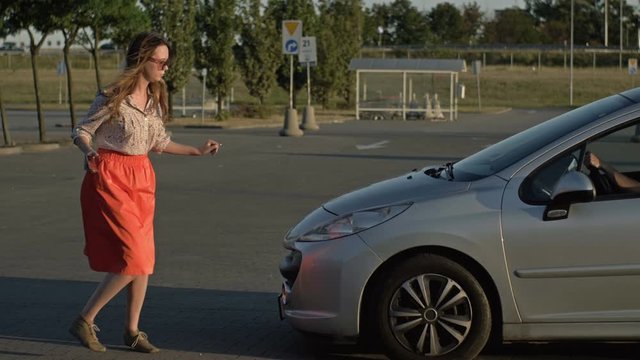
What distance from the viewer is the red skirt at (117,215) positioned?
264 inches

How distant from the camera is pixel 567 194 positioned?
6.40 meters

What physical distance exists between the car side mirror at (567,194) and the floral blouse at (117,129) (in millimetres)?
2345

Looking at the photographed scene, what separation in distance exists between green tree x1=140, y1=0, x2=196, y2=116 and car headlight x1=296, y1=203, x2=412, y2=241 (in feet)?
127

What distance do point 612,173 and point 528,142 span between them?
56 centimetres

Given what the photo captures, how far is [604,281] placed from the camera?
6457mm

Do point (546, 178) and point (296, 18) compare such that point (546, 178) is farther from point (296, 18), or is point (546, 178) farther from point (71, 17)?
point (296, 18)

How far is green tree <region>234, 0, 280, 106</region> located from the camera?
49562mm

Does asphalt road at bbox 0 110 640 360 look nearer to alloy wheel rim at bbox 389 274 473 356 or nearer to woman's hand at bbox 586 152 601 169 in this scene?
alloy wheel rim at bbox 389 274 473 356

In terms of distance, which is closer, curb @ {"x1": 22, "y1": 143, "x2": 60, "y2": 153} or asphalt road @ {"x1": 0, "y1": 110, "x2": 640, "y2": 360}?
asphalt road @ {"x1": 0, "y1": 110, "x2": 640, "y2": 360}

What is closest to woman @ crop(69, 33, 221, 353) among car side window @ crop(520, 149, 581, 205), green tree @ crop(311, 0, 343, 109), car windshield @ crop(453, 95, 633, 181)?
car windshield @ crop(453, 95, 633, 181)

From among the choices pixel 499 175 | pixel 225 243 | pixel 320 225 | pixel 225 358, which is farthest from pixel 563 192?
pixel 225 243

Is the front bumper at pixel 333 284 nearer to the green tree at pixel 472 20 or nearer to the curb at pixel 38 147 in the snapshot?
the curb at pixel 38 147

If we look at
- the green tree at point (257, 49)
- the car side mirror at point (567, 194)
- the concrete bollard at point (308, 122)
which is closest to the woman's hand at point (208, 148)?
A: the car side mirror at point (567, 194)

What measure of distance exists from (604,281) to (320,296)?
156cm
